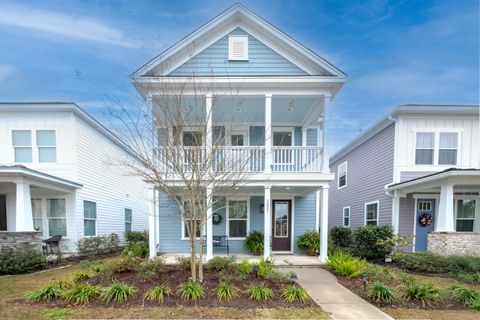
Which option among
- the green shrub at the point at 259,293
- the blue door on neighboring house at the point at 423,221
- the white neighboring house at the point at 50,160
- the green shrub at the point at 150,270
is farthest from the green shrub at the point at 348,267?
the white neighboring house at the point at 50,160

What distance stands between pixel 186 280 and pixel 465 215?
11718 mm

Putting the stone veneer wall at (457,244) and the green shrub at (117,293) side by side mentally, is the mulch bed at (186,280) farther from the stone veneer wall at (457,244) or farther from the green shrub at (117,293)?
the stone veneer wall at (457,244)

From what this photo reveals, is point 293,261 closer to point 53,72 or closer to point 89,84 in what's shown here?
point 89,84

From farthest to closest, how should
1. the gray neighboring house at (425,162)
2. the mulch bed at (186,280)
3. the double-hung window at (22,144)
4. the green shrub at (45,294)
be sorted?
the double-hung window at (22,144) → the gray neighboring house at (425,162) → the green shrub at (45,294) → the mulch bed at (186,280)

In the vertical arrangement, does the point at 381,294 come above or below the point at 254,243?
above

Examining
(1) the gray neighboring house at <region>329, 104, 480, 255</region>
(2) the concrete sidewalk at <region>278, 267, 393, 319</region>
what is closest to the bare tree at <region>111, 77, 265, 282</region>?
(2) the concrete sidewalk at <region>278, 267, 393, 319</region>

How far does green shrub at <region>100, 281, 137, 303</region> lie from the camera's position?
15.7 ft

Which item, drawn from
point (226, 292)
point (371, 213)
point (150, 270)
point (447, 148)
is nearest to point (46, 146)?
point (150, 270)

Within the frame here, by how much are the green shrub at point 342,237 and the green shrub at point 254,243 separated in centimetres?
397

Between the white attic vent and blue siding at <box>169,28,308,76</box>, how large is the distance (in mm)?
125

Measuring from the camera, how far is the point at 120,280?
581 centimetres

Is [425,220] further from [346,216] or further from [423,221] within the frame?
[346,216]

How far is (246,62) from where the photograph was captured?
9.05m

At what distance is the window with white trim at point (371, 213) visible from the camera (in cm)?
1199
